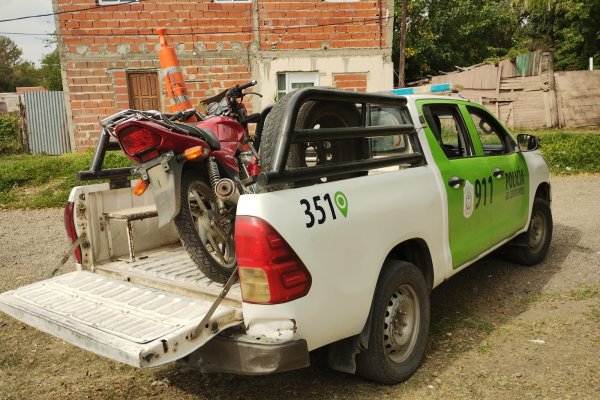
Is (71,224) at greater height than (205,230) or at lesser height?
greater

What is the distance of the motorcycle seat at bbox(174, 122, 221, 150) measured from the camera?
3720mm

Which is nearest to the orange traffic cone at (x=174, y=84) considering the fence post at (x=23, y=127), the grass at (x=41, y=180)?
the grass at (x=41, y=180)

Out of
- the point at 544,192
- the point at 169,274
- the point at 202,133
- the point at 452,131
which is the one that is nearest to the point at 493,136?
the point at 452,131

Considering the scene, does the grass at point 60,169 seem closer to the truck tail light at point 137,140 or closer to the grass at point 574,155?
the grass at point 574,155

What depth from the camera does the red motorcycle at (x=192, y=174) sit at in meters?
3.42

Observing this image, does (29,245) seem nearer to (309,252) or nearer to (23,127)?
(309,252)

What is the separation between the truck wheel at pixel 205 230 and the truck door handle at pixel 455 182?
1582 mm

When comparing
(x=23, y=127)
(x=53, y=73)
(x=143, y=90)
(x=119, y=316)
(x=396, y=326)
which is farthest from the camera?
(x=53, y=73)

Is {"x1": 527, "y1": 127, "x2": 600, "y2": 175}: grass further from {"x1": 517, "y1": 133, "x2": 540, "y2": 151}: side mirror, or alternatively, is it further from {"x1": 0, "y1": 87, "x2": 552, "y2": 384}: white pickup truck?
{"x1": 0, "y1": 87, "x2": 552, "y2": 384}: white pickup truck

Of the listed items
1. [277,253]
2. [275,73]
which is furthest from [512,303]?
[275,73]

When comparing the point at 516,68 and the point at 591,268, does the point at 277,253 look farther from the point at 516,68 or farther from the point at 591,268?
the point at 516,68

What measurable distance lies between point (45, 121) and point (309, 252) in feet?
57.4

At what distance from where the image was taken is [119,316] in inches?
112

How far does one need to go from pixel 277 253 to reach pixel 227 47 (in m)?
12.2
